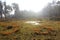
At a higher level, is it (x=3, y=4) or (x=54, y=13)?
(x=3, y=4)

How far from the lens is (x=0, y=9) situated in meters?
56.0

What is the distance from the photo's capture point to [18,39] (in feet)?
34.3

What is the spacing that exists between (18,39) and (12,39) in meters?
0.59

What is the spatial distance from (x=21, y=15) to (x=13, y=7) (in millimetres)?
8562

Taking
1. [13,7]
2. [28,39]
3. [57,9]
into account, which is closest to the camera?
[28,39]

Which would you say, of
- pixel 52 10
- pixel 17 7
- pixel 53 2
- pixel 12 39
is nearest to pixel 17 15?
pixel 17 7

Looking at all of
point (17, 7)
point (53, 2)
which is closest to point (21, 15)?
point (17, 7)

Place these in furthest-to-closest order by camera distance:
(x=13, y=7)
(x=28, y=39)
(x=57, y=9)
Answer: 1. (x=13, y=7)
2. (x=57, y=9)
3. (x=28, y=39)

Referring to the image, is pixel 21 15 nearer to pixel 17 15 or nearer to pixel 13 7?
pixel 17 15

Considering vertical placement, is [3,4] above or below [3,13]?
above

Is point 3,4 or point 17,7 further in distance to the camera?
point 17,7

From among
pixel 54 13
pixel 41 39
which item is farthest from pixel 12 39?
pixel 54 13

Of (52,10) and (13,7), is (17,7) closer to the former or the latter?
(13,7)

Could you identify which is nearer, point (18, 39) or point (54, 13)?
point (18, 39)
